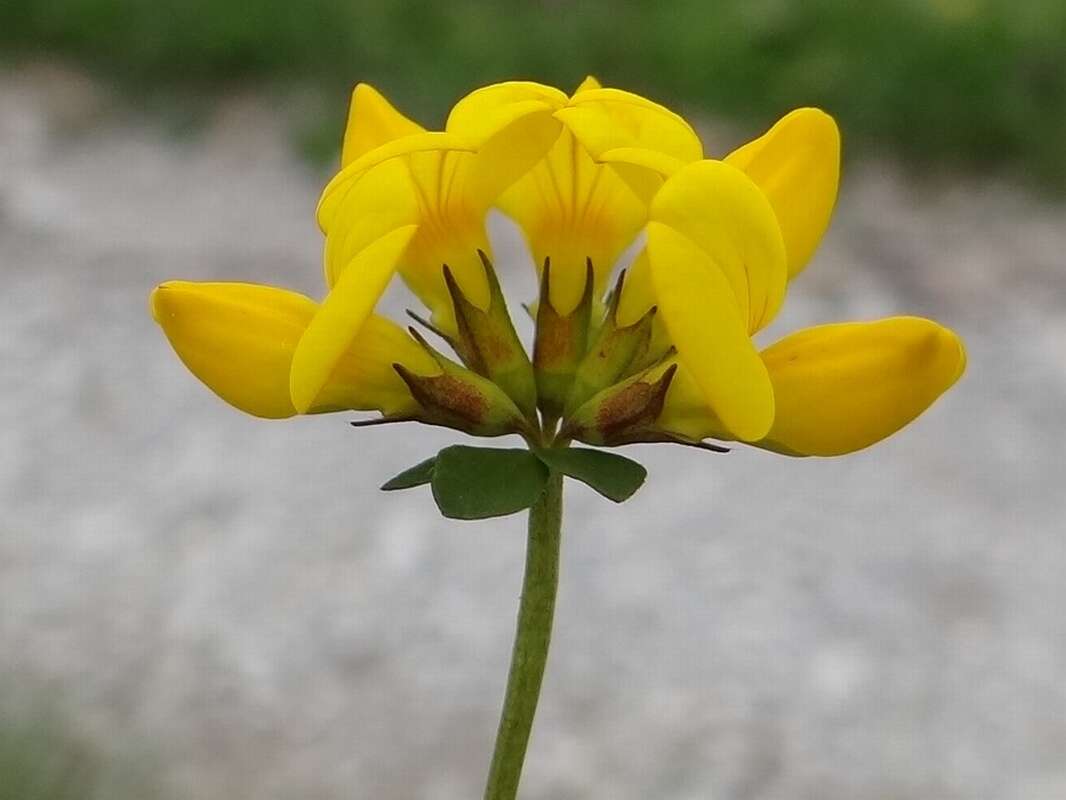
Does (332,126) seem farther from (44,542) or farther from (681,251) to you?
(681,251)

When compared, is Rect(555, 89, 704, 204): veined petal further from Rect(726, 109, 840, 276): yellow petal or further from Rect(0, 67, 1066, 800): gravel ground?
Rect(0, 67, 1066, 800): gravel ground

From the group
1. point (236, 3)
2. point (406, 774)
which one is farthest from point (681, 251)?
point (236, 3)

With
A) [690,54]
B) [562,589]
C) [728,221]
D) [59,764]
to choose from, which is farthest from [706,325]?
[690,54]

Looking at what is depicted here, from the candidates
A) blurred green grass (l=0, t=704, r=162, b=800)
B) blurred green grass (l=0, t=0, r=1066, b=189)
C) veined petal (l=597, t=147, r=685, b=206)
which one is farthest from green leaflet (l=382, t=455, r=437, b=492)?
blurred green grass (l=0, t=0, r=1066, b=189)

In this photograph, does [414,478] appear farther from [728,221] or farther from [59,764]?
[59,764]

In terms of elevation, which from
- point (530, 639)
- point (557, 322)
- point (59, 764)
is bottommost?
point (59, 764)
